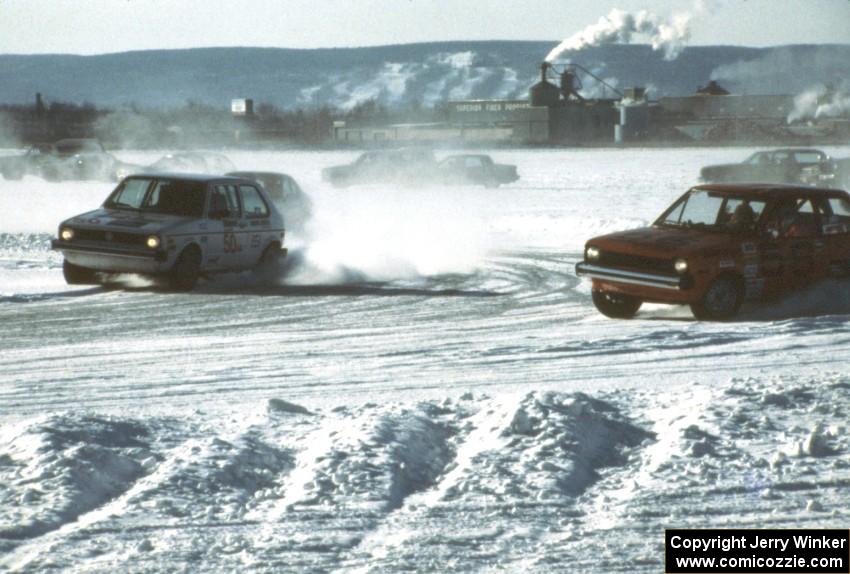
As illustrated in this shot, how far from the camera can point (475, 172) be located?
4641 centimetres

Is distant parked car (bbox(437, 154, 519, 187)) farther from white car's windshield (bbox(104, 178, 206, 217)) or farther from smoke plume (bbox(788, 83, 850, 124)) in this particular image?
smoke plume (bbox(788, 83, 850, 124))

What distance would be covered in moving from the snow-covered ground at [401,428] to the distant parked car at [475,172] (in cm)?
3008

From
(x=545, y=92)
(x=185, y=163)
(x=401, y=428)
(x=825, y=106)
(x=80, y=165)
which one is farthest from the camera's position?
(x=545, y=92)

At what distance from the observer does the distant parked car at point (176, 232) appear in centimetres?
1513

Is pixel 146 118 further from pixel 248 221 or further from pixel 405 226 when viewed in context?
pixel 248 221

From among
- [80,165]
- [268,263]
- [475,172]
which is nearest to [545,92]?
[475,172]

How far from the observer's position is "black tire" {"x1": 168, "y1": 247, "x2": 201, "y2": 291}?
15375 millimetres

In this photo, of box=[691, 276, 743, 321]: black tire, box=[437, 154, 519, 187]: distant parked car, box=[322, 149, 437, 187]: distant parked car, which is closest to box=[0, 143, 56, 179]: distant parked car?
box=[322, 149, 437, 187]: distant parked car

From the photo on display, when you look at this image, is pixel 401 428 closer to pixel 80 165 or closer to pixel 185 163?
pixel 185 163

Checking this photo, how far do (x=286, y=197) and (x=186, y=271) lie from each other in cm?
779

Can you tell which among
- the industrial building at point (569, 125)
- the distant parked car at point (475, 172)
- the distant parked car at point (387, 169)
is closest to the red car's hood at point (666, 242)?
the distant parked car at point (387, 169)

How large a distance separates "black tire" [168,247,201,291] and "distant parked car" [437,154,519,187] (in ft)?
101

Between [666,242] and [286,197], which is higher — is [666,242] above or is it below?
above

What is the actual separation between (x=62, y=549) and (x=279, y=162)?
53.8m
